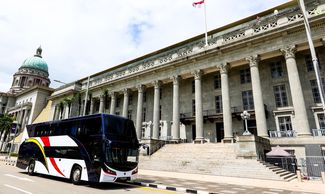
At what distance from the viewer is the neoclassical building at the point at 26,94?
2110 inches

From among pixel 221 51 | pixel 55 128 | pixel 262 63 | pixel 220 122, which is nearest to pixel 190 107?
pixel 220 122

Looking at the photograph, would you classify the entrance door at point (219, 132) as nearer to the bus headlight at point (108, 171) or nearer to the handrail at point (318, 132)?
the handrail at point (318, 132)

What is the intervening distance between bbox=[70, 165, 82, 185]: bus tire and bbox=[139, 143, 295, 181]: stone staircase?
29.8ft

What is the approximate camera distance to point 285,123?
21.5 m

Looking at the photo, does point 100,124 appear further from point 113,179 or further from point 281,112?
point 281,112

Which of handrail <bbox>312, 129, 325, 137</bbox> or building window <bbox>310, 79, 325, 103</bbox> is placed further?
building window <bbox>310, 79, 325, 103</bbox>

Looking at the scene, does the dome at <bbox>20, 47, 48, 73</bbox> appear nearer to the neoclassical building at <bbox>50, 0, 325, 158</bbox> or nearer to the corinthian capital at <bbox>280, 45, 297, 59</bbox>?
the neoclassical building at <bbox>50, 0, 325, 158</bbox>

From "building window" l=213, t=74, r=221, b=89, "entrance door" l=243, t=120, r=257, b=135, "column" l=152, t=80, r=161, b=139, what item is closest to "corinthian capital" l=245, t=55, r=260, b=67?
"building window" l=213, t=74, r=221, b=89

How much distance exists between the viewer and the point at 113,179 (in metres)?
9.50

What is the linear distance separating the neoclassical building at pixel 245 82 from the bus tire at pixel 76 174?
1504 cm

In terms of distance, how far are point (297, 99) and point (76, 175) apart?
63.3 ft

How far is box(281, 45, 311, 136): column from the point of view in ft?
57.3

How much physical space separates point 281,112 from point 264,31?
913cm

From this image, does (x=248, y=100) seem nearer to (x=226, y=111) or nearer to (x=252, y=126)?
(x=252, y=126)
